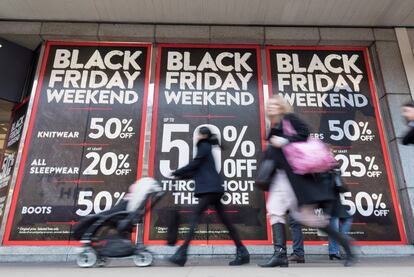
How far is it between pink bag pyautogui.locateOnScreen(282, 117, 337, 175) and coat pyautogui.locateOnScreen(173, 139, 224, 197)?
1.05m

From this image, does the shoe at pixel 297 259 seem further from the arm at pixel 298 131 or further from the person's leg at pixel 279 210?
the arm at pixel 298 131

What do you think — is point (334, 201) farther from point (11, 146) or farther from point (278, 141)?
point (11, 146)

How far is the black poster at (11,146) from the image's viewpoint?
687 centimetres

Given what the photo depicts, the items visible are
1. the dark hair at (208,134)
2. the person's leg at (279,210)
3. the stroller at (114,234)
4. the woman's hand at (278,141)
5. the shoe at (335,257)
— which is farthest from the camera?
the shoe at (335,257)

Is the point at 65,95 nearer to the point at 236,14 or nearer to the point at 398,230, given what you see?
the point at 236,14

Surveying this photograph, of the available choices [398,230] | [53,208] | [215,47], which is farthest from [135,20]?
[398,230]

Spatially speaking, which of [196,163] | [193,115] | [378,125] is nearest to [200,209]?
[196,163]

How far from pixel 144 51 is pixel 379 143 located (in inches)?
206

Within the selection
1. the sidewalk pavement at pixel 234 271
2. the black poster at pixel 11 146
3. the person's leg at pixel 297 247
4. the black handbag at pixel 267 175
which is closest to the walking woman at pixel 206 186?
the sidewalk pavement at pixel 234 271

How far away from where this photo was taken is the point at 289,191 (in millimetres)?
3389

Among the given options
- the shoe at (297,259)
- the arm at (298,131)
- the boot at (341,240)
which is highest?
the arm at (298,131)

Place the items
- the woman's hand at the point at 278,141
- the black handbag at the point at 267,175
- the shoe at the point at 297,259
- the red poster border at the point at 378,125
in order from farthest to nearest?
the red poster border at the point at 378,125 < the shoe at the point at 297,259 < the black handbag at the point at 267,175 < the woman's hand at the point at 278,141

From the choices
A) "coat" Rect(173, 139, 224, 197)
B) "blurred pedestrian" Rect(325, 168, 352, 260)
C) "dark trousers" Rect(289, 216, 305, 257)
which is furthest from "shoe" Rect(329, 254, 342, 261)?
"coat" Rect(173, 139, 224, 197)

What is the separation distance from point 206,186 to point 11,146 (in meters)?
5.40
